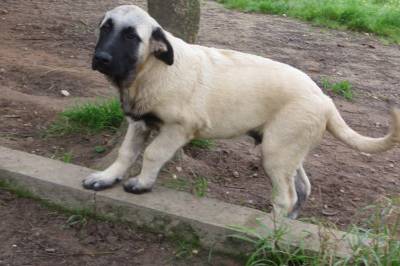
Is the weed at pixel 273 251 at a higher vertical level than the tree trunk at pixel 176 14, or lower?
lower

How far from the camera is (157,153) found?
395 centimetres

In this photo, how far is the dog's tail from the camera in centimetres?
389

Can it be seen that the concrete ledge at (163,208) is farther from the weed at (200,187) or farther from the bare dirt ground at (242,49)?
the bare dirt ground at (242,49)

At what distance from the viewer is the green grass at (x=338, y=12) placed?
34.3ft

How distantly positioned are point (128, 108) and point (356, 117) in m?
3.31

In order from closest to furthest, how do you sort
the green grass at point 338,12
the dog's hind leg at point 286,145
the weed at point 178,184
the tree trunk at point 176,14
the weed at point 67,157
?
1. the dog's hind leg at point 286,145
2. the weed at point 178,184
3. the weed at point 67,157
4. the tree trunk at point 176,14
5. the green grass at point 338,12

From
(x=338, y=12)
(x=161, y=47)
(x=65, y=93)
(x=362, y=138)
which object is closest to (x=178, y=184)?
(x=161, y=47)

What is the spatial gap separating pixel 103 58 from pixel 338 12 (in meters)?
7.95

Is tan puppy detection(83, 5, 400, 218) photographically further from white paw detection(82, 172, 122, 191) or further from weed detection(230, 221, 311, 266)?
weed detection(230, 221, 311, 266)

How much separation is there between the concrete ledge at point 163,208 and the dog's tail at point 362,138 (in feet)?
2.19

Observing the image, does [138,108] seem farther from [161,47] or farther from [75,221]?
[75,221]

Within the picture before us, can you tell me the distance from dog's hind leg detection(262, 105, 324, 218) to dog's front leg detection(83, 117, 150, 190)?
31.5 inches

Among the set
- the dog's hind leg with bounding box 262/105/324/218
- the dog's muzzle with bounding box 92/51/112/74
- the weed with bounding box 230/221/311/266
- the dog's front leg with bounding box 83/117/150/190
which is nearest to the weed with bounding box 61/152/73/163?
the dog's front leg with bounding box 83/117/150/190

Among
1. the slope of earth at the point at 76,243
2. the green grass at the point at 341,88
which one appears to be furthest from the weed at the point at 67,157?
the green grass at the point at 341,88
